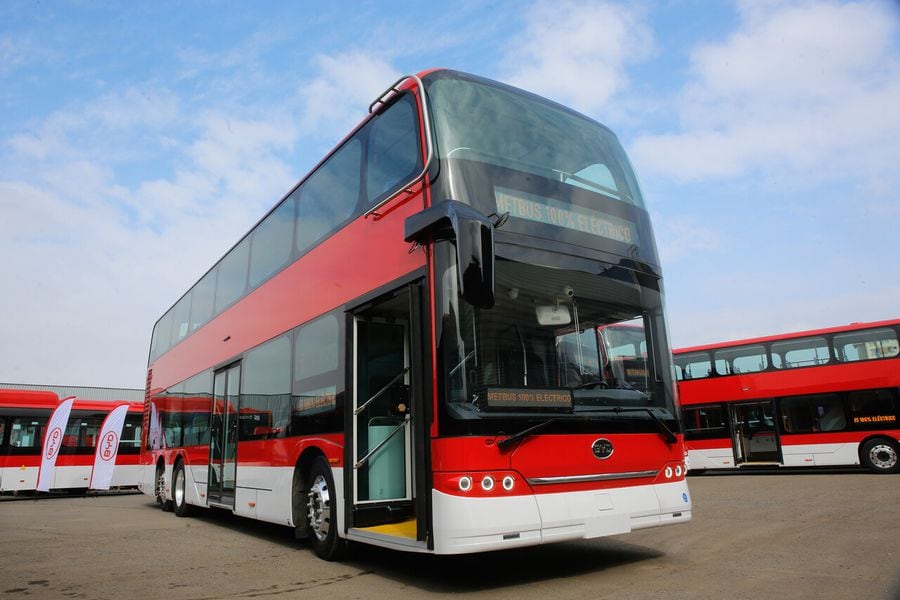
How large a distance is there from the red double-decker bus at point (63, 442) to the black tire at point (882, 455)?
2233cm

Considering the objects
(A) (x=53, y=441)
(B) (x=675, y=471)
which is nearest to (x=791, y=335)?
(B) (x=675, y=471)

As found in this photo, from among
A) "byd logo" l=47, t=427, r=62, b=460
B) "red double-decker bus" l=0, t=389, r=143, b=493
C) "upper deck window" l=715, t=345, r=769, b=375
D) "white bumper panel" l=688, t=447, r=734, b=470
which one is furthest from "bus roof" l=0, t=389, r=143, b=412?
"upper deck window" l=715, t=345, r=769, b=375

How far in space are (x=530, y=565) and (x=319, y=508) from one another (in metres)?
2.35

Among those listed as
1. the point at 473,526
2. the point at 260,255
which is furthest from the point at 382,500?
the point at 260,255

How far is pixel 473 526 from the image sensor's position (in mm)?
4809

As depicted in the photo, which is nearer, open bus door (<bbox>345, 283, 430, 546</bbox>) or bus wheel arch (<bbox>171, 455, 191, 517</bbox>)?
open bus door (<bbox>345, 283, 430, 546</bbox>)

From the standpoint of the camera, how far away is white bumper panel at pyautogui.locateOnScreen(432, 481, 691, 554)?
482 centimetres

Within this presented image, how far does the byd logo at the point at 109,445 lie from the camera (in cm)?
1923

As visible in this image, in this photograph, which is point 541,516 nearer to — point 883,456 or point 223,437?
point 223,437

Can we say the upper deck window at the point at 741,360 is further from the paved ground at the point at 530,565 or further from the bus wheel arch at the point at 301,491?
the bus wheel arch at the point at 301,491

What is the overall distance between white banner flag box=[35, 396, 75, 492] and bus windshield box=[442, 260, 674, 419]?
1876cm

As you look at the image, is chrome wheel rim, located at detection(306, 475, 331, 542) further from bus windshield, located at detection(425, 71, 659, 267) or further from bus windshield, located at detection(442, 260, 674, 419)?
bus windshield, located at detection(425, 71, 659, 267)

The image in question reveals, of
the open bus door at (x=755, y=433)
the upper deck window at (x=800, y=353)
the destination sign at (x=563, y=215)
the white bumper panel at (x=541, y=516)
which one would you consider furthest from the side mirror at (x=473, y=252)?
the open bus door at (x=755, y=433)

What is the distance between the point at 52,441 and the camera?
19859 millimetres
